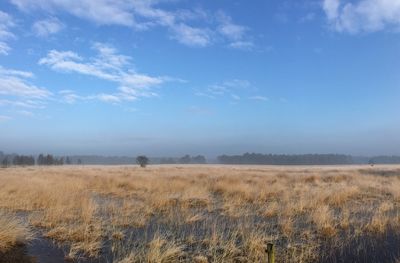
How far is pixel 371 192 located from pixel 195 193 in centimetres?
872

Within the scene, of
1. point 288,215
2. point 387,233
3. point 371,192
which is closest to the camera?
point 387,233

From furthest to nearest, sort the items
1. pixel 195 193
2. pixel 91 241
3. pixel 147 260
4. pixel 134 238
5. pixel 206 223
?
pixel 195 193
pixel 206 223
pixel 134 238
pixel 91 241
pixel 147 260

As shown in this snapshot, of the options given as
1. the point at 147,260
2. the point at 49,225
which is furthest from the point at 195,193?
the point at 147,260

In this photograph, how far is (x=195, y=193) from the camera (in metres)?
18.3

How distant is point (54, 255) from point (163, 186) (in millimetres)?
14247

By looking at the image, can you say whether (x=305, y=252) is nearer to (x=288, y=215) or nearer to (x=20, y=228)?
(x=288, y=215)

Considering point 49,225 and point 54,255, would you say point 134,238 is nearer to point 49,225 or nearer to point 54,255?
point 54,255

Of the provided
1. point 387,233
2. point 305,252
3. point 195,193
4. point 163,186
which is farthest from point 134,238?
point 163,186

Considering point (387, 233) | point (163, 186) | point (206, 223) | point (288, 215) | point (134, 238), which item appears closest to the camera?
point (134, 238)

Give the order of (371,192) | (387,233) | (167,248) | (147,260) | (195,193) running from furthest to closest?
1. (371,192)
2. (195,193)
3. (387,233)
4. (167,248)
5. (147,260)

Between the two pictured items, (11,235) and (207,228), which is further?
(207,228)

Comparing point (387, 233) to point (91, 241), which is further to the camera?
point (387, 233)

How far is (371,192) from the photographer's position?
19.8 m

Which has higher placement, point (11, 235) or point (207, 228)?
point (11, 235)
